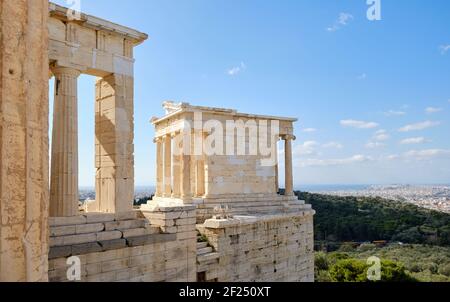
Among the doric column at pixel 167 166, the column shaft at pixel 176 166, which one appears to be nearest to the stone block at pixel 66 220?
the column shaft at pixel 176 166

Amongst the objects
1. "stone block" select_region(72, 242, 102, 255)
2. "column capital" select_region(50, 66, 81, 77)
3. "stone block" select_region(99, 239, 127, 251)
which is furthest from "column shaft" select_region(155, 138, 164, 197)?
"stone block" select_region(72, 242, 102, 255)

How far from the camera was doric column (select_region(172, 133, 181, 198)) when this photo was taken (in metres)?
18.2

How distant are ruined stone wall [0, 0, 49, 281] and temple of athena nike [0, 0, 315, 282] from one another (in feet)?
0.04

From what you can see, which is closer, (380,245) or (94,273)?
(94,273)

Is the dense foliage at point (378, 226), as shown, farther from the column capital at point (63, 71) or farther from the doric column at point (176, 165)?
the column capital at point (63, 71)

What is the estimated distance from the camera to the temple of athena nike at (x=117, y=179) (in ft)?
13.5

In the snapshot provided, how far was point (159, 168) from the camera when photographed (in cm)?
2067

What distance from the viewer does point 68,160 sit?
888cm

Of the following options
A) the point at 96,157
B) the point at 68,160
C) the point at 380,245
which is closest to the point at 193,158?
the point at 96,157
